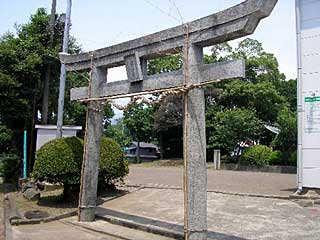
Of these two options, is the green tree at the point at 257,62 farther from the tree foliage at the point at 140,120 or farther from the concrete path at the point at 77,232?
the concrete path at the point at 77,232

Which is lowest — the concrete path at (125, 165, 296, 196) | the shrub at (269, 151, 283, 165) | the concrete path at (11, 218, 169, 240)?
the concrete path at (11, 218, 169, 240)

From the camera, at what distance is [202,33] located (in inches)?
233

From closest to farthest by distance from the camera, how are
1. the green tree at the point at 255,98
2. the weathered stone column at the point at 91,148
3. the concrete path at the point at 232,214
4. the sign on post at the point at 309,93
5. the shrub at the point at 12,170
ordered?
the concrete path at the point at 232,214
the weathered stone column at the point at 91,148
the sign on post at the point at 309,93
the shrub at the point at 12,170
the green tree at the point at 255,98

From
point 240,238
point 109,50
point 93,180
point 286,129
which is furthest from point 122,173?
point 286,129

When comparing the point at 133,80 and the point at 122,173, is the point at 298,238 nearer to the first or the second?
the point at 133,80

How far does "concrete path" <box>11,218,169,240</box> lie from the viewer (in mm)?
7082

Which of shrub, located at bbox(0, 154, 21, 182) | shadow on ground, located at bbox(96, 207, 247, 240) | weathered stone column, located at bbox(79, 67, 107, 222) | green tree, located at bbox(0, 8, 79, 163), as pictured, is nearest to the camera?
shadow on ground, located at bbox(96, 207, 247, 240)

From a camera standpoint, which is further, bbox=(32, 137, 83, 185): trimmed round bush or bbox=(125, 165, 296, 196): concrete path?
bbox=(125, 165, 296, 196): concrete path

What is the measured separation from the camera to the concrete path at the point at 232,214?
7000 millimetres

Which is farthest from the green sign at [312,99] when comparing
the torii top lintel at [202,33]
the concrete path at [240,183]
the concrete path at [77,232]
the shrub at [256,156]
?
the shrub at [256,156]

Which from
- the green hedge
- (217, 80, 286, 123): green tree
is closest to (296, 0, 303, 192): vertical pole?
→ the green hedge

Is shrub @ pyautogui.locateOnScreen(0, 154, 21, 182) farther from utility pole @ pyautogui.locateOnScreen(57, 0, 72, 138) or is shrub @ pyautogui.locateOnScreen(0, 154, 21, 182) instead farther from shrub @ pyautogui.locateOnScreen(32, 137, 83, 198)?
shrub @ pyautogui.locateOnScreen(32, 137, 83, 198)

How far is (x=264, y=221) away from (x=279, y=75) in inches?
962

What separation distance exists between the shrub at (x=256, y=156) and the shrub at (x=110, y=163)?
12.4 metres
